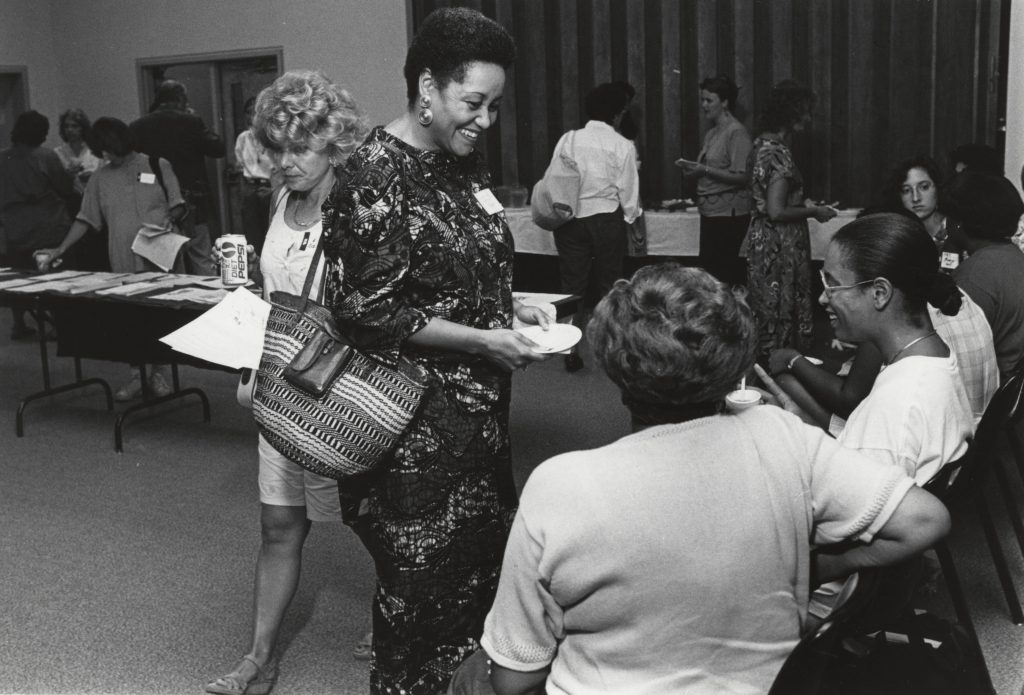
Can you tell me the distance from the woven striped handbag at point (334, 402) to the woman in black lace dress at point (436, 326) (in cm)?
5

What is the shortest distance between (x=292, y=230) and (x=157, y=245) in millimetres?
3470

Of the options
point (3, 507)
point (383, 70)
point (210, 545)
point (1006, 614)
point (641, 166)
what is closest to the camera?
point (1006, 614)

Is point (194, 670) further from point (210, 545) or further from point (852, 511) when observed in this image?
point (852, 511)

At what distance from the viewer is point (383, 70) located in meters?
9.12

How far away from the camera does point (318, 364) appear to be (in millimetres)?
2084

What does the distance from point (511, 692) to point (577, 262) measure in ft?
17.4

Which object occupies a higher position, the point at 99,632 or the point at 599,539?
the point at 599,539

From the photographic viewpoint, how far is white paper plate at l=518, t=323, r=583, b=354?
212 cm

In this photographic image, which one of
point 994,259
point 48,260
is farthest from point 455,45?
point 48,260

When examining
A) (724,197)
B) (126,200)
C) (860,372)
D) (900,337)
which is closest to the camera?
(900,337)

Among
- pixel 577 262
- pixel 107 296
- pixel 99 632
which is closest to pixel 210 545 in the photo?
pixel 99 632

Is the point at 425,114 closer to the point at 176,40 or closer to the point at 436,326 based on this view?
the point at 436,326

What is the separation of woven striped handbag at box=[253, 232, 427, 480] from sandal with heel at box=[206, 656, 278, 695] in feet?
3.21

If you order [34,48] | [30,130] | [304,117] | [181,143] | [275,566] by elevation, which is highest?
[34,48]
